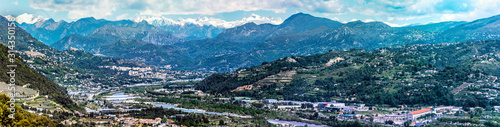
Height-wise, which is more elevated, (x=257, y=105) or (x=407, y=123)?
(x=257, y=105)

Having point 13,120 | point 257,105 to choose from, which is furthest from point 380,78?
point 13,120

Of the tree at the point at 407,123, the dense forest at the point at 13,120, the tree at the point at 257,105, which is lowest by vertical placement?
the tree at the point at 407,123

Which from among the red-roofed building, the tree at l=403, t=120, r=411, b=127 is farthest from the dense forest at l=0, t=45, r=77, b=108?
the red-roofed building

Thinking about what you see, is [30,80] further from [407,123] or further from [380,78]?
[380,78]

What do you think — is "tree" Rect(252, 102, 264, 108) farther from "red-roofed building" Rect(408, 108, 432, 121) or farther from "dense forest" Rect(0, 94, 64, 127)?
"dense forest" Rect(0, 94, 64, 127)

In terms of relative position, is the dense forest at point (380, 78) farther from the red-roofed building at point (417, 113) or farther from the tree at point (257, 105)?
the tree at point (257, 105)

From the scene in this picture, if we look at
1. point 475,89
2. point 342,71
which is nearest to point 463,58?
point 342,71

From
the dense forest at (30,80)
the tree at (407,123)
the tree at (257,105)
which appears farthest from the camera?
the tree at (257,105)


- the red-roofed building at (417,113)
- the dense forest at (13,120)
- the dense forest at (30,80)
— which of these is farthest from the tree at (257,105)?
the dense forest at (13,120)

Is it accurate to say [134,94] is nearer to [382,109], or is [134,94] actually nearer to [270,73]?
[270,73]
